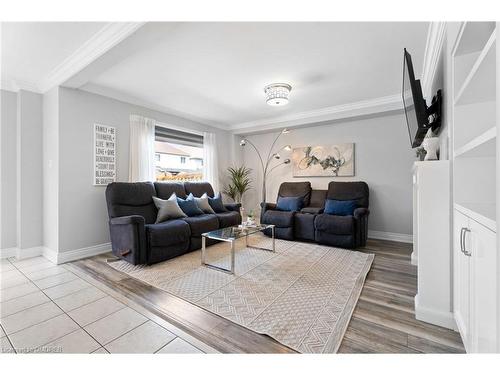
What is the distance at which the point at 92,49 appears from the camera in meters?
2.17

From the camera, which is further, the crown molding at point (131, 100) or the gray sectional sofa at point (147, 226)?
the crown molding at point (131, 100)

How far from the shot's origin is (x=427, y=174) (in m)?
1.69

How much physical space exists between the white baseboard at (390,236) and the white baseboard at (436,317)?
2.50 metres

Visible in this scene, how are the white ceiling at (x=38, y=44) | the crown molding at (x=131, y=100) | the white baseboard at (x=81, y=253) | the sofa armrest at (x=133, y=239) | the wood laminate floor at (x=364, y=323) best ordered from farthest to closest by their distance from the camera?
the crown molding at (x=131, y=100), the white baseboard at (x=81, y=253), the sofa armrest at (x=133, y=239), the white ceiling at (x=38, y=44), the wood laminate floor at (x=364, y=323)

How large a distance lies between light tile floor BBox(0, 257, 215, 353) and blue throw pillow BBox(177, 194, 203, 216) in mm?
1564

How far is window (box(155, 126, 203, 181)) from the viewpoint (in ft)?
14.3

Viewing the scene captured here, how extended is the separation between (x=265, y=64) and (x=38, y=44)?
2234 millimetres

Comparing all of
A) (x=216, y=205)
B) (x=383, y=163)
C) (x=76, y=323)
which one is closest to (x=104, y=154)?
(x=216, y=205)

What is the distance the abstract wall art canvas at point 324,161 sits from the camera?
4344mm

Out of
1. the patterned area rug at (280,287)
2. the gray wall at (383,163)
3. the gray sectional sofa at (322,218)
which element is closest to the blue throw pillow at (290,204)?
the gray sectional sofa at (322,218)

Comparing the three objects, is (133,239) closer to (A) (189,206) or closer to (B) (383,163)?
(A) (189,206)

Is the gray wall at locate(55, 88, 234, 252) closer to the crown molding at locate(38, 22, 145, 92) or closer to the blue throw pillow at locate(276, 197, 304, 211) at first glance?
the crown molding at locate(38, 22, 145, 92)

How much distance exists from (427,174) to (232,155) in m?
4.36

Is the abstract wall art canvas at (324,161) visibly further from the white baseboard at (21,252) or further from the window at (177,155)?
the white baseboard at (21,252)
